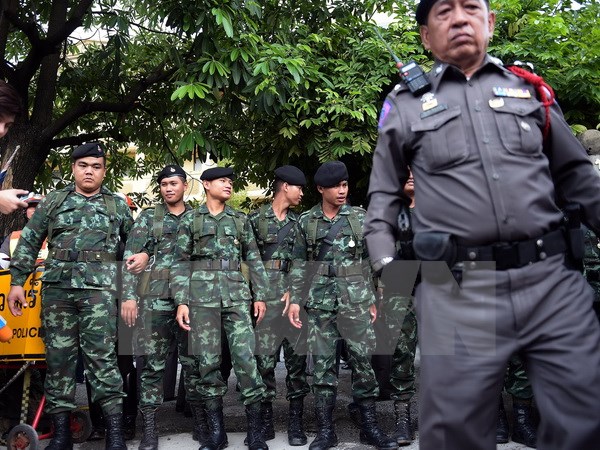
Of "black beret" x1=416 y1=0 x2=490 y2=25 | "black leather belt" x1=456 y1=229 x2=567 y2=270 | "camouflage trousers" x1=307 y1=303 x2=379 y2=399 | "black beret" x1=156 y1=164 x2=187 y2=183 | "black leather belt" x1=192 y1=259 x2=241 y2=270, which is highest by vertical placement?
"black beret" x1=156 y1=164 x2=187 y2=183

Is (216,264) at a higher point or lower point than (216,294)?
higher

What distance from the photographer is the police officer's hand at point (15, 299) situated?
211 inches

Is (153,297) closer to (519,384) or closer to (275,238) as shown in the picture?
(275,238)

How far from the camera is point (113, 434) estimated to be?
5.46 meters

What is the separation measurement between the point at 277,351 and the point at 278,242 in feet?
3.02

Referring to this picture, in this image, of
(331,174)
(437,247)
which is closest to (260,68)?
(331,174)

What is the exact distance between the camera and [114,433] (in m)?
5.46

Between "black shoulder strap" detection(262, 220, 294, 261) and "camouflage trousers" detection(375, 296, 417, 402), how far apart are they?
101cm

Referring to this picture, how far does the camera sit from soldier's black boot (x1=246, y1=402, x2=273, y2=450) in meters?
5.52

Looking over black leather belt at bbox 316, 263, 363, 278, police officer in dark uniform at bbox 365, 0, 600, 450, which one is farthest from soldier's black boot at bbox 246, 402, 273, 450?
police officer in dark uniform at bbox 365, 0, 600, 450

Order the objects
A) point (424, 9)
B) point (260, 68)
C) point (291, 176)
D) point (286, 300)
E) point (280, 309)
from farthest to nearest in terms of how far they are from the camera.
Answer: point (260, 68) < point (291, 176) < point (280, 309) < point (286, 300) < point (424, 9)

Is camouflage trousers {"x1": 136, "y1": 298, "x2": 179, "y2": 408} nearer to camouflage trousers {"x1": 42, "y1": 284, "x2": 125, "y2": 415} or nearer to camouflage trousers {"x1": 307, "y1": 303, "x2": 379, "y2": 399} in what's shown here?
camouflage trousers {"x1": 42, "y1": 284, "x2": 125, "y2": 415}

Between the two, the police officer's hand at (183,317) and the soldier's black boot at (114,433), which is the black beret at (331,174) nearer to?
the police officer's hand at (183,317)

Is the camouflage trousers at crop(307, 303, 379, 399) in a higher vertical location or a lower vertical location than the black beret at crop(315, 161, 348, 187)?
lower
